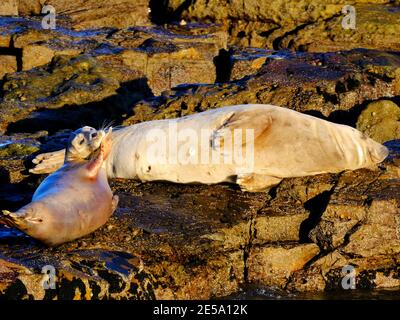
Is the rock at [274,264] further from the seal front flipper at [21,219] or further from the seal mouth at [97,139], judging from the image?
the seal front flipper at [21,219]

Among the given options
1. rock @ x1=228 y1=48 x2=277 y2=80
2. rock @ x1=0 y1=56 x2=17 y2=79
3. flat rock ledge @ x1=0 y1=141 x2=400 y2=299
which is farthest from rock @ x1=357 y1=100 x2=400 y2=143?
rock @ x1=0 y1=56 x2=17 y2=79

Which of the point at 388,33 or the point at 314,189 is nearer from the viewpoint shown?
the point at 314,189

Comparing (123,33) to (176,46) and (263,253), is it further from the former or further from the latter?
(263,253)

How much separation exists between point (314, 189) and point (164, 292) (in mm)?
1997

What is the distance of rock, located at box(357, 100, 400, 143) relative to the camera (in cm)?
989

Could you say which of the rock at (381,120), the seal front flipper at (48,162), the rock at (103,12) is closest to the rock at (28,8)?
the rock at (103,12)

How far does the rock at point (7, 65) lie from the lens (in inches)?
553

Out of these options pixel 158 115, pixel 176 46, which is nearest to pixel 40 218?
pixel 158 115

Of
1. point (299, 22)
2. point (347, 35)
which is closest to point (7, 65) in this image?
point (299, 22)

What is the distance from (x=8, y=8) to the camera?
56.9 feet

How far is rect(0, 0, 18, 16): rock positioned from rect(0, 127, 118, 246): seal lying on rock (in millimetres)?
10097

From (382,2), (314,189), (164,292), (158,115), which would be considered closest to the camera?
(164,292)

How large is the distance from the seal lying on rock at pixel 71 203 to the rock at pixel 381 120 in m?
3.31

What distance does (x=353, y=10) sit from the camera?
15977mm
